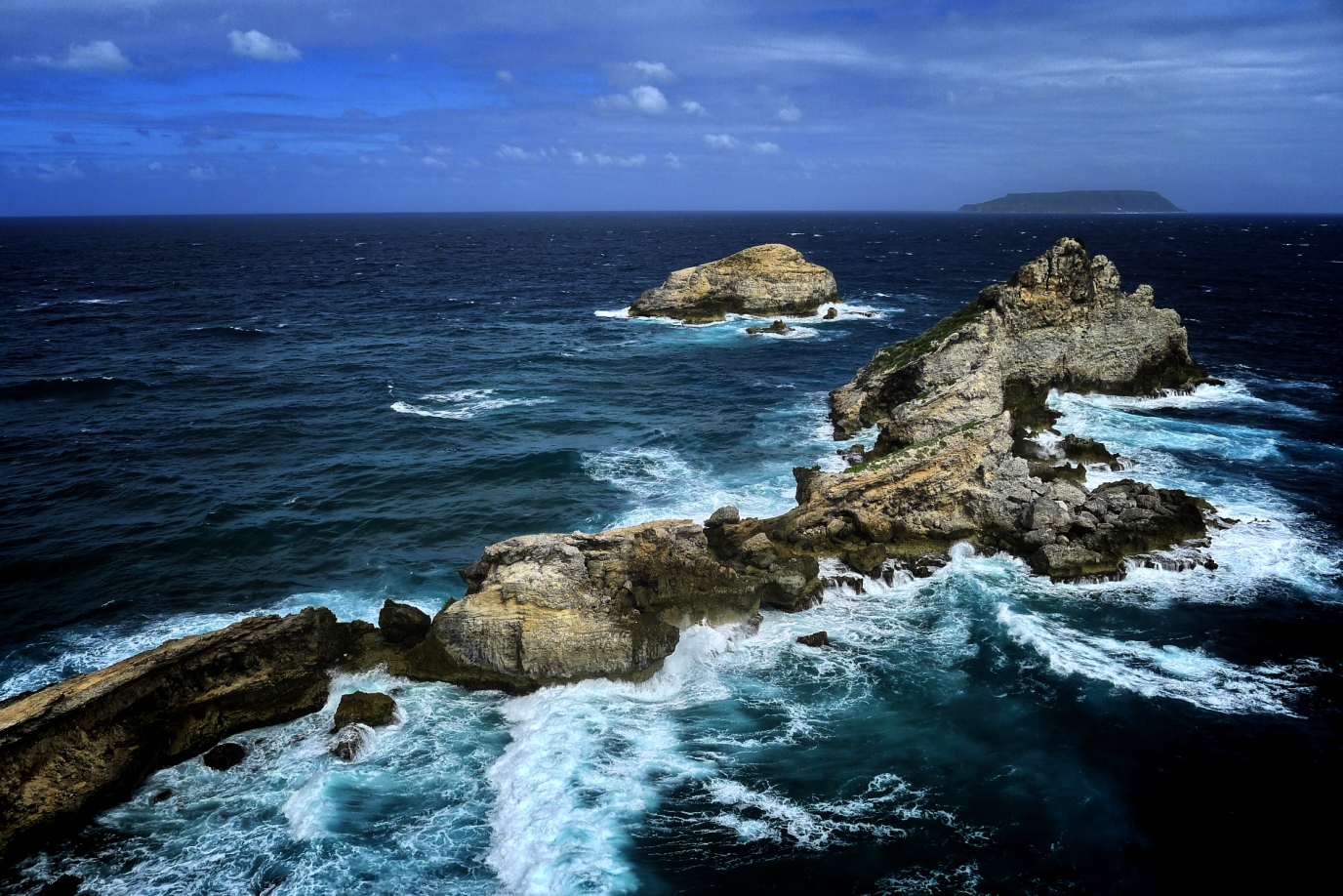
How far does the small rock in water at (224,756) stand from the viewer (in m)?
21.7

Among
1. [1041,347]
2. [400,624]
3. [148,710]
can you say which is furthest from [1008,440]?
[148,710]

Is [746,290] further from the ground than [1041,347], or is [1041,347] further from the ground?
[746,290]

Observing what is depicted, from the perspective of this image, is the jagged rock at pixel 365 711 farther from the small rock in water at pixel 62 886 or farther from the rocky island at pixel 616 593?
the small rock in water at pixel 62 886

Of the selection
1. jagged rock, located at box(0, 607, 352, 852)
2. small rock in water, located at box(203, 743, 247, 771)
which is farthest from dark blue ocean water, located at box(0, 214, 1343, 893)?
jagged rock, located at box(0, 607, 352, 852)

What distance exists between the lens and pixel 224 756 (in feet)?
71.3

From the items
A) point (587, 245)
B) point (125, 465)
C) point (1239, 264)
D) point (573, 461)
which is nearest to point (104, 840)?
point (573, 461)

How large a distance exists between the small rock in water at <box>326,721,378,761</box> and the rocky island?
59 millimetres

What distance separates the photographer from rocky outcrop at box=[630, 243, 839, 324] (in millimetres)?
86750

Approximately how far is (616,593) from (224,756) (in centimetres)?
1178

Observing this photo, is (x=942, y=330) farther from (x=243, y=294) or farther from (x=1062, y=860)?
(x=243, y=294)

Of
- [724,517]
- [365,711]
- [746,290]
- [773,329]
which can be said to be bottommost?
[365,711]

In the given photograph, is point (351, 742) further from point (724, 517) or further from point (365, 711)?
point (724, 517)

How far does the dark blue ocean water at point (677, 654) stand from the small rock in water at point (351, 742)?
375mm

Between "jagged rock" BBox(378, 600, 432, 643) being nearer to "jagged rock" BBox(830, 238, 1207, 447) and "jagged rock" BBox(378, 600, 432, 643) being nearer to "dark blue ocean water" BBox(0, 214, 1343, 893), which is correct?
"dark blue ocean water" BBox(0, 214, 1343, 893)
